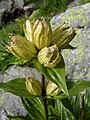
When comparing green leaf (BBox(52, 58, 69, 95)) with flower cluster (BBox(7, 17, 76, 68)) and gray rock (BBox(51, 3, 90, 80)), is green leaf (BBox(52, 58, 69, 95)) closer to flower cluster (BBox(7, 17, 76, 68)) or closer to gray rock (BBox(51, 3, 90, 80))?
flower cluster (BBox(7, 17, 76, 68))

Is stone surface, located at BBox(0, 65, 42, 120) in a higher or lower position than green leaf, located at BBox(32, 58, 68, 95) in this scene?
lower

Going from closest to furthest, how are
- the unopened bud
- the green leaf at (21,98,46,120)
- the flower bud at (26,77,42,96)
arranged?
1. the unopened bud
2. the flower bud at (26,77,42,96)
3. the green leaf at (21,98,46,120)

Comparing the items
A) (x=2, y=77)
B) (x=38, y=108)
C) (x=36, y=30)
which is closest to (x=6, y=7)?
(x=2, y=77)

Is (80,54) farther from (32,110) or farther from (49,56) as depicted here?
(49,56)

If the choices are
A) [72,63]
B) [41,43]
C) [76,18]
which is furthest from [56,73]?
[76,18]

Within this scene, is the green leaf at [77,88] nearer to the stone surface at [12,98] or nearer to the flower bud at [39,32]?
the flower bud at [39,32]

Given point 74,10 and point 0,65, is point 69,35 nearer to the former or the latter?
point 0,65

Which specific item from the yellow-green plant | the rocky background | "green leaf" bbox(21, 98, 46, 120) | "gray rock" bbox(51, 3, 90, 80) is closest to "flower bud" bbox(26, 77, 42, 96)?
the yellow-green plant
